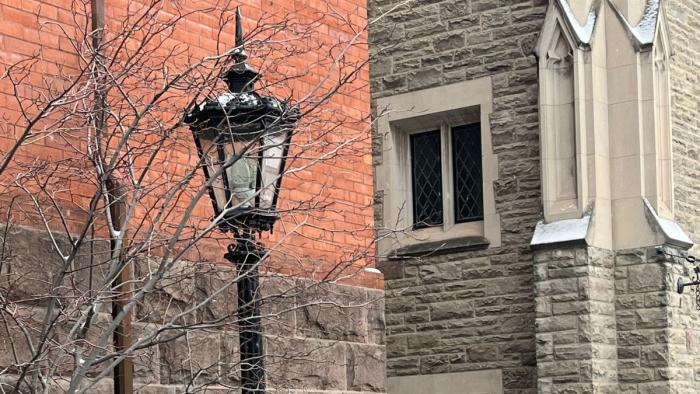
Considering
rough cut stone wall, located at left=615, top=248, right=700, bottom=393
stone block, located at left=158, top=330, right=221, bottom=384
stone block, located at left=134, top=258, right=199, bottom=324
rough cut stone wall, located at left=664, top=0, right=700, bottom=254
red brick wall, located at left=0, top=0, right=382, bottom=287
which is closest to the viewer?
red brick wall, located at left=0, top=0, right=382, bottom=287

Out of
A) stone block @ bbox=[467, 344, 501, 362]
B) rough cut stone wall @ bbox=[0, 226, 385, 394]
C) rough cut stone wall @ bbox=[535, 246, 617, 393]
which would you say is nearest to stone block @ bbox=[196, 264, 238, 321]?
rough cut stone wall @ bbox=[0, 226, 385, 394]

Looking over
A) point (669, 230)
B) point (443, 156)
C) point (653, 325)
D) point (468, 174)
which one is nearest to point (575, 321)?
point (653, 325)

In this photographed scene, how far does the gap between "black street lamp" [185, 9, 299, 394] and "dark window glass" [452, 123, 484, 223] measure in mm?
10877

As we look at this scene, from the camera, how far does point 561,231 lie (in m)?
16.6

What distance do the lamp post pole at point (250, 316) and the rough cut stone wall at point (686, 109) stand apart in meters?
10.6

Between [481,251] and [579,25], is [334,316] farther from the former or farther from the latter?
[481,251]

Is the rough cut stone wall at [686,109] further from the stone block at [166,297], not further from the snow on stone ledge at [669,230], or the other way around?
the stone block at [166,297]

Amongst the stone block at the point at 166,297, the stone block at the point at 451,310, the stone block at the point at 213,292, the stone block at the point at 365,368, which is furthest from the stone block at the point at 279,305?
the stone block at the point at 451,310

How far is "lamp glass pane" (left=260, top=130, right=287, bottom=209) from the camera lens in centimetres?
745

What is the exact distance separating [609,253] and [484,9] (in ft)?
11.7

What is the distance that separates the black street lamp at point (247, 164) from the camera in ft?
24.4

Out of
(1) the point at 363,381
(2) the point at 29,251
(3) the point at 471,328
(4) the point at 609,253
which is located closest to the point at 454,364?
(3) the point at 471,328

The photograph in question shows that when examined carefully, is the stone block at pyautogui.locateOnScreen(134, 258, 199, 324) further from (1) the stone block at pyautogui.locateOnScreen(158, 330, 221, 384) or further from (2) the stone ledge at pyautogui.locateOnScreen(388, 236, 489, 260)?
(2) the stone ledge at pyautogui.locateOnScreen(388, 236, 489, 260)

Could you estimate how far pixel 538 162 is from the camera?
17547mm
